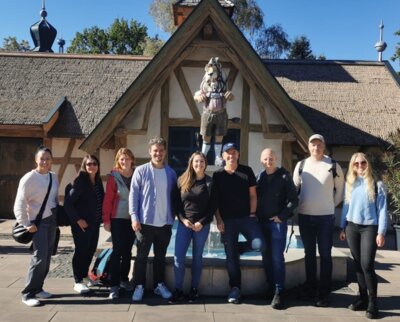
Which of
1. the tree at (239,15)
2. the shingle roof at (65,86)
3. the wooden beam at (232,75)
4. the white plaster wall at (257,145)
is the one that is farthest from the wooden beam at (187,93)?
the tree at (239,15)

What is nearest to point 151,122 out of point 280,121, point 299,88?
point 280,121

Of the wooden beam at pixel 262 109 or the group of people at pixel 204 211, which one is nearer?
the group of people at pixel 204 211

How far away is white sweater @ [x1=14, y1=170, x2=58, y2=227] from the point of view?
13.5ft

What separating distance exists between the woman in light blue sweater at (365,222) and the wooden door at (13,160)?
27.5 feet

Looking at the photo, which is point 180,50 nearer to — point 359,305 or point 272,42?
point 359,305

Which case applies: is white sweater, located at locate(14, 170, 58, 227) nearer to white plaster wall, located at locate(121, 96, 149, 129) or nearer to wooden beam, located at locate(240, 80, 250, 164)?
white plaster wall, located at locate(121, 96, 149, 129)

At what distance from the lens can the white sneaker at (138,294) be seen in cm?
→ 433

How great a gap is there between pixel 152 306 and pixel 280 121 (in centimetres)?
590

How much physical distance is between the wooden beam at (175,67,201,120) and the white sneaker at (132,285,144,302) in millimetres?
5378

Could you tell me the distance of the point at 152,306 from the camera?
4.21 m

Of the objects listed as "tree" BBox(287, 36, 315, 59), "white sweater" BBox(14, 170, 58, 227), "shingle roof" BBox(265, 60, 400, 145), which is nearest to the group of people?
"white sweater" BBox(14, 170, 58, 227)

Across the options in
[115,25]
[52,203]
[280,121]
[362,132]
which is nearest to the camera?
[52,203]

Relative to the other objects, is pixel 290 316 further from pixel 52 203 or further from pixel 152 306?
pixel 52 203

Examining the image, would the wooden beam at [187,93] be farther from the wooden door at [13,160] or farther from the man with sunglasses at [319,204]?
the man with sunglasses at [319,204]
